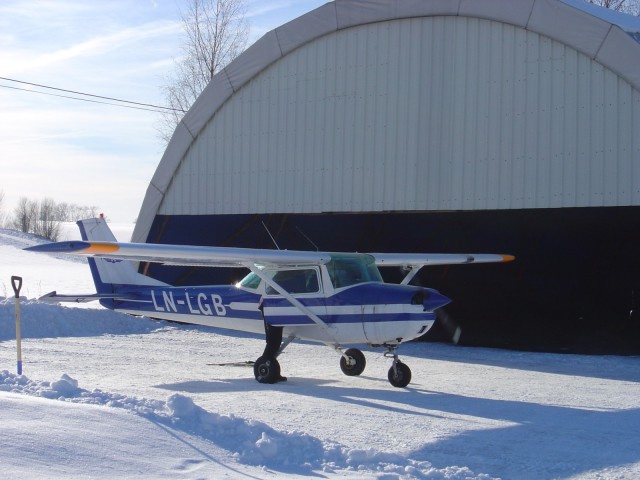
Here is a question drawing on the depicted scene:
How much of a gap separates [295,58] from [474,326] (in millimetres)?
8241

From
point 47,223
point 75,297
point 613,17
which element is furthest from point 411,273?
point 47,223

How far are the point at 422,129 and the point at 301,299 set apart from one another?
240 inches

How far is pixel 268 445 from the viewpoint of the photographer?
24.0 feet

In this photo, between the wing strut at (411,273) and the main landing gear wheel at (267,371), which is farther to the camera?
the wing strut at (411,273)

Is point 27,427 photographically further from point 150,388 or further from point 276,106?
point 276,106

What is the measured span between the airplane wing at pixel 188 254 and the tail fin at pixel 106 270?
2168mm

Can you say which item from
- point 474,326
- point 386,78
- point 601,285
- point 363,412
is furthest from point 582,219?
point 363,412

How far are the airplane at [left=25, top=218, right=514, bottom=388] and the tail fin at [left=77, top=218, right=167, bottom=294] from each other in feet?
1.80

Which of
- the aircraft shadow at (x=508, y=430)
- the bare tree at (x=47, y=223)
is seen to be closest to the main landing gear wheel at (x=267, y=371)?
the aircraft shadow at (x=508, y=430)

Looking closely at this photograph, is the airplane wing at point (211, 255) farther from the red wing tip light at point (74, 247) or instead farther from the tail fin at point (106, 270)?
the tail fin at point (106, 270)

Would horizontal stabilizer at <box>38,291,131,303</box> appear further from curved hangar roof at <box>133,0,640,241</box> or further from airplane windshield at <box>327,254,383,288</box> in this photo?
curved hangar roof at <box>133,0,640,241</box>

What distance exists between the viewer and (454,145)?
57.5 ft

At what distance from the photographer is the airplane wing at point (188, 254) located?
10.8 m

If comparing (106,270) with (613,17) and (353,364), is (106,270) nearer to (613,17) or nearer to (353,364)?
(353,364)
